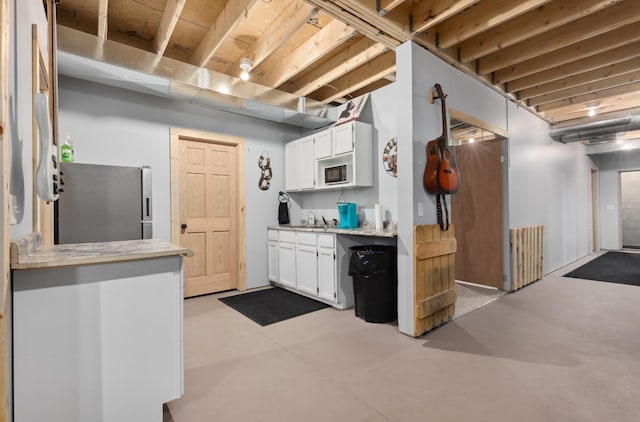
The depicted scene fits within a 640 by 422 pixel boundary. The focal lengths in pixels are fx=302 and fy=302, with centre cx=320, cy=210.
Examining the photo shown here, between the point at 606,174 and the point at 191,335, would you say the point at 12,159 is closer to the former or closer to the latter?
the point at 191,335

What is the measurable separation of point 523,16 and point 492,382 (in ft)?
10.7

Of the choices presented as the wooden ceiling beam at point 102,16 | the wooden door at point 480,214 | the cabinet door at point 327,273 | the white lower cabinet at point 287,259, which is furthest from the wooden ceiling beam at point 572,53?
the wooden ceiling beam at point 102,16

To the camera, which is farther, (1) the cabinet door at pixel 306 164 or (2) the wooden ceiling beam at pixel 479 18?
(1) the cabinet door at pixel 306 164

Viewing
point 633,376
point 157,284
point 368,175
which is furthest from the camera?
point 368,175

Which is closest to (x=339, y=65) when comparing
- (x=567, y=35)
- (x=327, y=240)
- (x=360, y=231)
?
(x=360, y=231)

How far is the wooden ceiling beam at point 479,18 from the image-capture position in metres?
2.56

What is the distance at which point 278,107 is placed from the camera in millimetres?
4008

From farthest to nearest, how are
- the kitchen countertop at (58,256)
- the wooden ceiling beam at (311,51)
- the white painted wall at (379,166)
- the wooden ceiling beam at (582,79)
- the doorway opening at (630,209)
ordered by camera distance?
the doorway opening at (630,209), the white painted wall at (379,166), the wooden ceiling beam at (582,79), the wooden ceiling beam at (311,51), the kitchen countertop at (58,256)

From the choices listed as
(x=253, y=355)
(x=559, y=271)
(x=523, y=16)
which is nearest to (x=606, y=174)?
(x=559, y=271)

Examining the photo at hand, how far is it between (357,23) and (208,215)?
309cm

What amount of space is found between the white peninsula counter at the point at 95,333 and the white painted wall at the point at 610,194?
34.0 ft

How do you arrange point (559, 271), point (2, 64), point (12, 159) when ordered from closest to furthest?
point (2, 64)
point (12, 159)
point (559, 271)

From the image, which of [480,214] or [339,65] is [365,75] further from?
[480,214]

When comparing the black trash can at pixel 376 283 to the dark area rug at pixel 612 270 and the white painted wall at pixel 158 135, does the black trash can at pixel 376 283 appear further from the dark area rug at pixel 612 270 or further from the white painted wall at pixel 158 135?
the dark area rug at pixel 612 270
